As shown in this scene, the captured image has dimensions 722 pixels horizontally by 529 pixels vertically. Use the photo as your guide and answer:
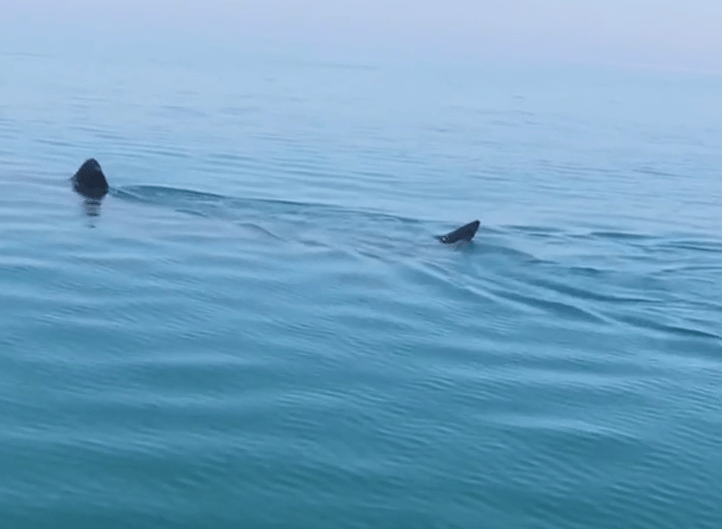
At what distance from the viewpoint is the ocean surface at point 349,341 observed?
11.8 m

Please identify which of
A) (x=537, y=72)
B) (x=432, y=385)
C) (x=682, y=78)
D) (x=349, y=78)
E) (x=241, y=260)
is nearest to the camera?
(x=432, y=385)

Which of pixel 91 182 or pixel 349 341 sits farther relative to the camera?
pixel 91 182

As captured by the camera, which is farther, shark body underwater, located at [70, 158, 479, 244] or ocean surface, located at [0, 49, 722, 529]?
shark body underwater, located at [70, 158, 479, 244]

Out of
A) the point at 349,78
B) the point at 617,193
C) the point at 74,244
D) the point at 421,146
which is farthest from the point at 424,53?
the point at 74,244

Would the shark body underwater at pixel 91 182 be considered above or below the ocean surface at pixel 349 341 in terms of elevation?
above

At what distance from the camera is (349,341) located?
54.9ft

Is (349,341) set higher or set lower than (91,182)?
lower

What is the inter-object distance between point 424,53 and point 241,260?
8814cm

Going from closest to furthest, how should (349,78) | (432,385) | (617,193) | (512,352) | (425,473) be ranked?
(425,473) → (432,385) → (512,352) → (617,193) → (349,78)

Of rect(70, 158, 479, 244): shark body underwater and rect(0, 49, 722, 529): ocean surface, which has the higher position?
rect(70, 158, 479, 244): shark body underwater

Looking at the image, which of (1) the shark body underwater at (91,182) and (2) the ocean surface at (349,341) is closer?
(2) the ocean surface at (349,341)

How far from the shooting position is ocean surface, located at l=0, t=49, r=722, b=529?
11844 mm

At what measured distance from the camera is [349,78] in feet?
225

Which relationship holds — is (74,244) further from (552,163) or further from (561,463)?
(552,163)
